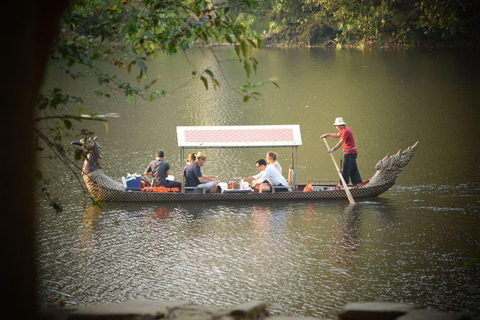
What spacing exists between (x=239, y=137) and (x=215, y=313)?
938 centimetres

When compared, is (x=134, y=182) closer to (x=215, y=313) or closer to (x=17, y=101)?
(x=215, y=313)

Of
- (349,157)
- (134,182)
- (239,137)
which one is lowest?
(134,182)

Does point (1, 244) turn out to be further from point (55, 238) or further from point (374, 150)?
point (374, 150)

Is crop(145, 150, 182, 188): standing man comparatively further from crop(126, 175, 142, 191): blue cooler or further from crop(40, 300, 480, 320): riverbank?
crop(40, 300, 480, 320): riverbank

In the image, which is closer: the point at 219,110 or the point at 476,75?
the point at 219,110

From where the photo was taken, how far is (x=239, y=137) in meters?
16.5

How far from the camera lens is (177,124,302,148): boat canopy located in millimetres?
16125

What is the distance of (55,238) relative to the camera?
533 inches

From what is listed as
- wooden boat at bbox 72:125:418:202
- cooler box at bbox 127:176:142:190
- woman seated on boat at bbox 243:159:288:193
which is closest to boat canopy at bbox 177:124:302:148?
wooden boat at bbox 72:125:418:202

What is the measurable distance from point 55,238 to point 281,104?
20894 mm

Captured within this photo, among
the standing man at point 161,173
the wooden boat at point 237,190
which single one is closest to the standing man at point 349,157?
the wooden boat at point 237,190

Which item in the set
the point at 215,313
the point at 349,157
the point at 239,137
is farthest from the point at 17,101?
the point at 349,157

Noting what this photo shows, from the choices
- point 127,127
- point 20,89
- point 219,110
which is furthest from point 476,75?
point 20,89

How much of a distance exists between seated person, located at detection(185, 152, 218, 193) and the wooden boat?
0.90 feet
